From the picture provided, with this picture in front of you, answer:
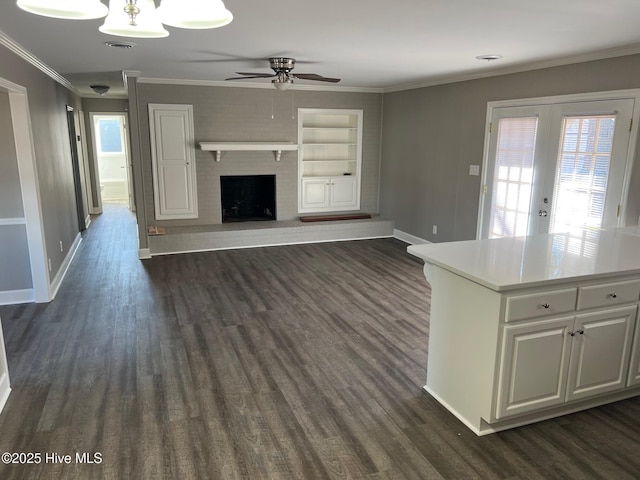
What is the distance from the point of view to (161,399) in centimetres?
287

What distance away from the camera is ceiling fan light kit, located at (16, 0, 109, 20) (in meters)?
1.42

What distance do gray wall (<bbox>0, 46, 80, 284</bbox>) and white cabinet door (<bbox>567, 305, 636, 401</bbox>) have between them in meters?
4.40

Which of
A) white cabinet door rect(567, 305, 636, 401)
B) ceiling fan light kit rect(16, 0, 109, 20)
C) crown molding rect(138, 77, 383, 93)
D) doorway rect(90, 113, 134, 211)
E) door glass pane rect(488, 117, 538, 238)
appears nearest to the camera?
ceiling fan light kit rect(16, 0, 109, 20)

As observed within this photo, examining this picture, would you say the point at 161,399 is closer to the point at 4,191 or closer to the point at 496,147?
the point at 4,191

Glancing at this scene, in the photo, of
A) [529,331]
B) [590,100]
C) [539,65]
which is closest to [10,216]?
[529,331]

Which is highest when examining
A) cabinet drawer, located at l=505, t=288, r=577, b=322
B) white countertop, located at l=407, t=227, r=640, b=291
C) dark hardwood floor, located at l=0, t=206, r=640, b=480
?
white countertop, located at l=407, t=227, r=640, b=291

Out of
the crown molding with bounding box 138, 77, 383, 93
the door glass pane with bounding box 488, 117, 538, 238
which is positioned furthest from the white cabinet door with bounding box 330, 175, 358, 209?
the door glass pane with bounding box 488, 117, 538, 238

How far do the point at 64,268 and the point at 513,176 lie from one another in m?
5.32

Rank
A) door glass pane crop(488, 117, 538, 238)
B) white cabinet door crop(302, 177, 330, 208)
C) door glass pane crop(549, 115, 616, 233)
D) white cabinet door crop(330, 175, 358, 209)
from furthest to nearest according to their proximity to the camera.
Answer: white cabinet door crop(330, 175, 358, 209) < white cabinet door crop(302, 177, 330, 208) < door glass pane crop(488, 117, 538, 238) < door glass pane crop(549, 115, 616, 233)

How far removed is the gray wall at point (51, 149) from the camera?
14.0 ft

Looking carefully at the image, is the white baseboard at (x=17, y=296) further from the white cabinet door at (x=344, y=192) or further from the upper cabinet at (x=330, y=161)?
the white cabinet door at (x=344, y=192)

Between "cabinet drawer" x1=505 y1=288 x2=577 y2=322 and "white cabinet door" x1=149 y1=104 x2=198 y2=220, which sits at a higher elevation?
"white cabinet door" x1=149 y1=104 x2=198 y2=220

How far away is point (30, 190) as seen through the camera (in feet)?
14.0

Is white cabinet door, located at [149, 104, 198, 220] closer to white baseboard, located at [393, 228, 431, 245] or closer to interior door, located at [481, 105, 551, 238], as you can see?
white baseboard, located at [393, 228, 431, 245]
